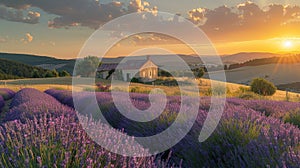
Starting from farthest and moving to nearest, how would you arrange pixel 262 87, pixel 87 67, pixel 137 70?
pixel 87 67 → pixel 137 70 → pixel 262 87

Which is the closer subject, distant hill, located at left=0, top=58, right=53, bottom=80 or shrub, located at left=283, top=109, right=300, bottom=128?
shrub, located at left=283, top=109, right=300, bottom=128

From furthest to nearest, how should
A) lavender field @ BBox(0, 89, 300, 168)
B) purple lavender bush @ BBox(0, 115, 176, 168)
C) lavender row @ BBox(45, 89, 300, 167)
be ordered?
1. lavender row @ BBox(45, 89, 300, 167)
2. lavender field @ BBox(0, 89, 300, 168)
3. purple lavender bush @ BBox(0, 115, 176, 168)

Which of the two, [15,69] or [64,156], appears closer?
[64,156]

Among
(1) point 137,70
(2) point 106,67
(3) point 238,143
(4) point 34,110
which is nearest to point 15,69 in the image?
(2) point 106,67

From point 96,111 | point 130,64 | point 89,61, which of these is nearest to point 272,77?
point 130,64

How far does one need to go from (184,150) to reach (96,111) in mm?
3404

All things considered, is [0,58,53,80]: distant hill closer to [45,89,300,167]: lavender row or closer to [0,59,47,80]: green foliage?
[0,59,47,80]: green foliage

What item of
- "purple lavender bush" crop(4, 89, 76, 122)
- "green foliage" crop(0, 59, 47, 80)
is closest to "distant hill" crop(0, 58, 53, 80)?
"green foliage" crop(0, 59, 47, 80)

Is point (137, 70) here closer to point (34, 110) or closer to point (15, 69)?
point (15, 69)

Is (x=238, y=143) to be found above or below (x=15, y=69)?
above

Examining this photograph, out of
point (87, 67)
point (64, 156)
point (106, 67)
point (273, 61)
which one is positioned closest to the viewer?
point (64, 156)

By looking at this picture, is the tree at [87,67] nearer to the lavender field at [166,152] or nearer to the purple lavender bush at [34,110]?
the purple lavender bush at [34,110]

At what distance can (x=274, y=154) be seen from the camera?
2727 millimetres

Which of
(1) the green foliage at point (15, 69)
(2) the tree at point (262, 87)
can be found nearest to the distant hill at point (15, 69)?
(1) the green foliage at point (15, 69)
